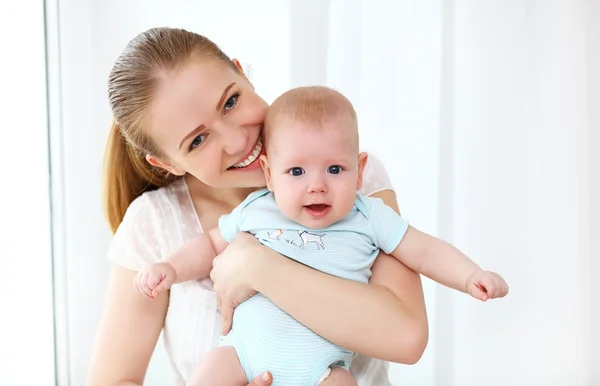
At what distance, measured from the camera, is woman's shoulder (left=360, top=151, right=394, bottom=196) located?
1.57 m

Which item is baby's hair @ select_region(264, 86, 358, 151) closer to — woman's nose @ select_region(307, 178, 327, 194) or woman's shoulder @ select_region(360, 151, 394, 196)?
woman's nose @ select_region(307, 178, 327, 194)

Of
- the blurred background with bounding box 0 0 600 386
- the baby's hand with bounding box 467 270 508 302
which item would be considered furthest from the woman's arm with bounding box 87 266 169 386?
the blurred background with bounding box 0 0 600 386

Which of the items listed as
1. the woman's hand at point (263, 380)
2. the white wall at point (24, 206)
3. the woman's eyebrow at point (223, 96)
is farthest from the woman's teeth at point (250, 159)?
the white wall at point (24, 206)

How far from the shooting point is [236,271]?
1.34 metres

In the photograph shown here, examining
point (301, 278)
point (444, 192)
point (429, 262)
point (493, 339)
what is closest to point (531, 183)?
point (444, 192)

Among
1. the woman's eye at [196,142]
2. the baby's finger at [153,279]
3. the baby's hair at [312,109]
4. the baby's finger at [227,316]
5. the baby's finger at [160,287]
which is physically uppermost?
the baby's hair at [312,109]

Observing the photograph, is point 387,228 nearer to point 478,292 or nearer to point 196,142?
point 478,292

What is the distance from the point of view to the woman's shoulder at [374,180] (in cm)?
157

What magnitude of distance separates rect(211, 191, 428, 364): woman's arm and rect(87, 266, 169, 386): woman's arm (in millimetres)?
263

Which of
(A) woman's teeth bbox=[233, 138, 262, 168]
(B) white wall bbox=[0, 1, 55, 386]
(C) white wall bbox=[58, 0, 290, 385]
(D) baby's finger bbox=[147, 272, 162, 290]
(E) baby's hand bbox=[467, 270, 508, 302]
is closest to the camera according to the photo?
(E) baby's hand bbox=[467, 270, 508, 302]

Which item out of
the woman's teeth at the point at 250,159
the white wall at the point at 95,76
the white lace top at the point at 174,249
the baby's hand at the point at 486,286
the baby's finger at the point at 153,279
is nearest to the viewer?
the baby's hand at the point at 486,286

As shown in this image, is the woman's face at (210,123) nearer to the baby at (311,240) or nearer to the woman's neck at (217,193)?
the baby at (311,240)

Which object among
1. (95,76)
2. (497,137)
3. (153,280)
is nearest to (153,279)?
(153,280)

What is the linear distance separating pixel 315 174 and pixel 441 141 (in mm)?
1346
